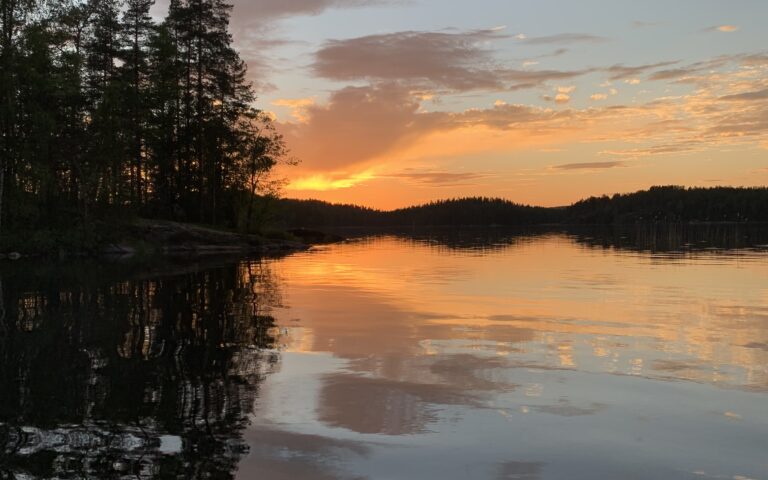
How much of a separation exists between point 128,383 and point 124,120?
41.3 metres

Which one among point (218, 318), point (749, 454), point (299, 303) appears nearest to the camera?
point (749, 454)

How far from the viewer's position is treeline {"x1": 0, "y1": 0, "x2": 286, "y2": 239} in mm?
38531

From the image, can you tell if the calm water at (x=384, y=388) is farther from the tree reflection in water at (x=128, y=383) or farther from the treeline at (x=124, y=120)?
the treeline at (x=124, y=120)

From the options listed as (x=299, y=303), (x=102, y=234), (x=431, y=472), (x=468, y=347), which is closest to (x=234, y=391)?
(x=431, y=472)

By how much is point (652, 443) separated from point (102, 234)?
42.3 m

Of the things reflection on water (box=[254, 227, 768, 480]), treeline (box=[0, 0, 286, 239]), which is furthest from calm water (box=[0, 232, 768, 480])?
treeline (box=[0, 0, 286, 239])

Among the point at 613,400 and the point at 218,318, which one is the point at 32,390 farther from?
the point at 613,400

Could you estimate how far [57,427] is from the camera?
6.38m

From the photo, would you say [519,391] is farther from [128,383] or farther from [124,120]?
[124,120]

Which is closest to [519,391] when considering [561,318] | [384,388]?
[384,388]

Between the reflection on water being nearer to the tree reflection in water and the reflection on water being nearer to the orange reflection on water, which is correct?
the orange reflection on water

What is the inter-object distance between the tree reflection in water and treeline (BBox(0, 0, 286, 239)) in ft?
88.2

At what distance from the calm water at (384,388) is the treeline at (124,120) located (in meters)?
27.3

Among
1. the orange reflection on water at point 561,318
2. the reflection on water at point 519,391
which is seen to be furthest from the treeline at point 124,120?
the reflection on water at point 519,391
